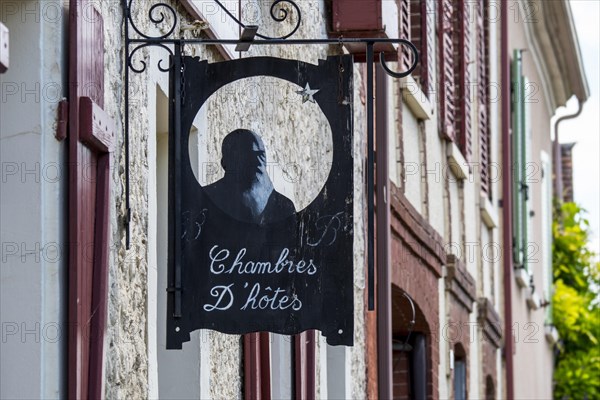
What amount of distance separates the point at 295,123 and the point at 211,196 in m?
3.41

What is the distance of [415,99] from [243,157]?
22.3 ft

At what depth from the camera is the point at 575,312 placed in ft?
75.9

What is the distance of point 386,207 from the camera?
10.2m

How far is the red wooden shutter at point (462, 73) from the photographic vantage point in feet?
47.9

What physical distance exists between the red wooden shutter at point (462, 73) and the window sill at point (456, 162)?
29cm

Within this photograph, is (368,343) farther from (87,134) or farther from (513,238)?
(513,238)

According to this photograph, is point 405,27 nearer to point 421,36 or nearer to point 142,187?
point 421,36

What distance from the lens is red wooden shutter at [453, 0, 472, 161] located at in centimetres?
1460

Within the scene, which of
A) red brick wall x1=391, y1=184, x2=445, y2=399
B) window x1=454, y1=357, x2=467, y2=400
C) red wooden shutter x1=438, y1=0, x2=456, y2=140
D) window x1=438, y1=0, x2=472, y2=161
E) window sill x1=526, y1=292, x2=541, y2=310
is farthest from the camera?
window sill x1=526, y1=292, x2=541, y2=310

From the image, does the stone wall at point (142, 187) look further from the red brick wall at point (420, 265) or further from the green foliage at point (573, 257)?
the green foliage at point (573, 257)

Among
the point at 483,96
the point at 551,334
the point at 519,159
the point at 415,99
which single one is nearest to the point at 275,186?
the point at 415,99

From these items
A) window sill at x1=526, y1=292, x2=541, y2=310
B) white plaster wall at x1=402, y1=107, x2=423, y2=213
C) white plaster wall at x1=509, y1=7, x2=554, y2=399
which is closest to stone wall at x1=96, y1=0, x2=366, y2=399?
white plaster wall at x1=402, y1=107, x2=423, y2=213

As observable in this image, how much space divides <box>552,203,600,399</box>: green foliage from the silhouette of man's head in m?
17.5

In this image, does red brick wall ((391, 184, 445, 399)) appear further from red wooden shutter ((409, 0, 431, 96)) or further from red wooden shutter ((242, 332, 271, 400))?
red wooden shutter ((242, 332, 271, 400))
